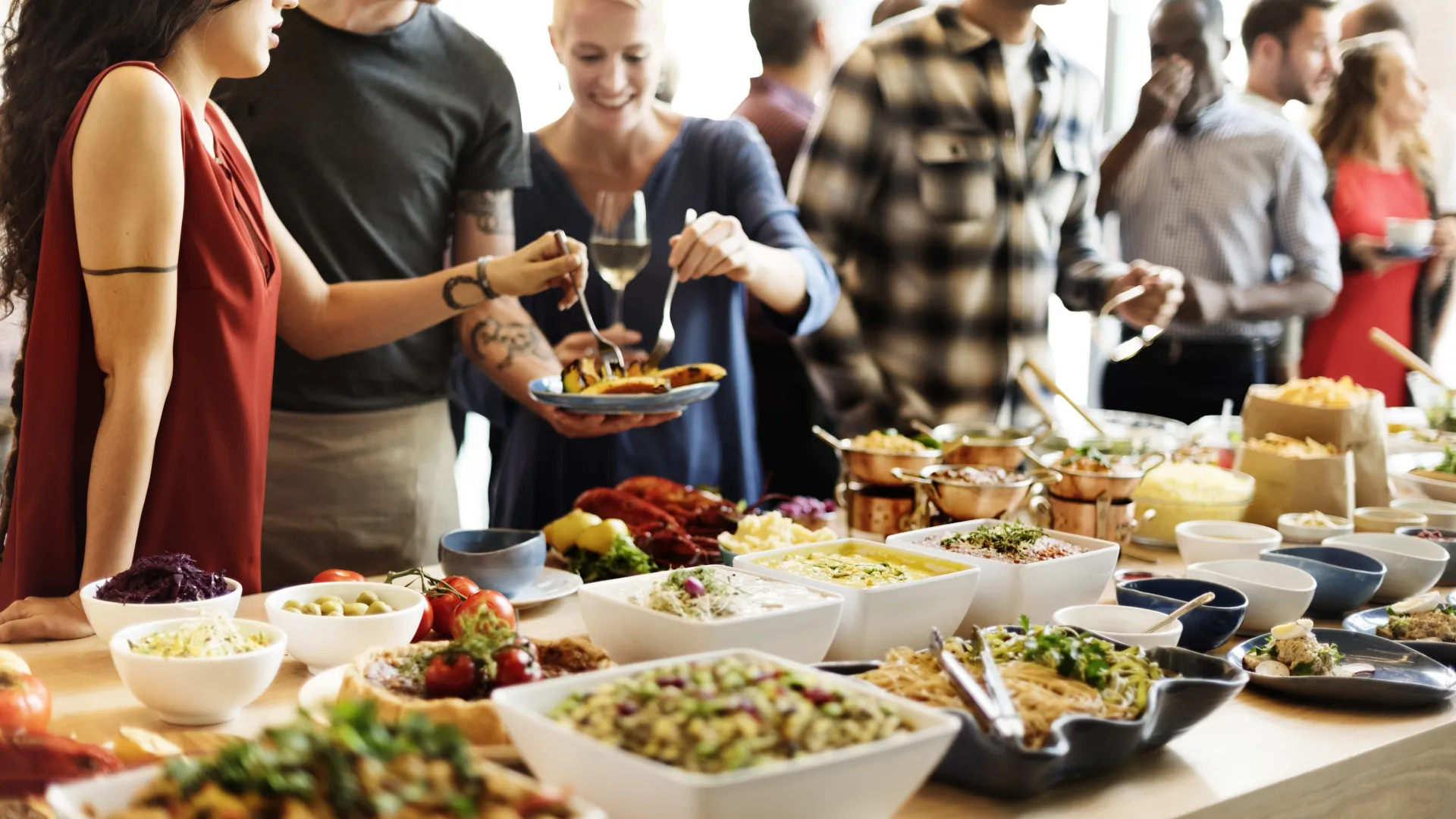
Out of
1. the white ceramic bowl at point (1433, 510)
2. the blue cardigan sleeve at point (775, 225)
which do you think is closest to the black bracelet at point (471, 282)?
the blue cardigan sleeve at point (775, 225)

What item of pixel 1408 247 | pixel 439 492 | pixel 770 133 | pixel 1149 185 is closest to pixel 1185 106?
pixel 1149 185

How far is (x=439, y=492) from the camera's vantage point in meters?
3.27

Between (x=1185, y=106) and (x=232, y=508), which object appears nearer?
(x=232, y=508)

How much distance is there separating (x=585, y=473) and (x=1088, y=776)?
208 centimetres

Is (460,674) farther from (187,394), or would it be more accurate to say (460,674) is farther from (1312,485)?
(1312,485)

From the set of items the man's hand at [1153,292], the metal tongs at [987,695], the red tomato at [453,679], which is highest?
the man's hand at [1153,292]

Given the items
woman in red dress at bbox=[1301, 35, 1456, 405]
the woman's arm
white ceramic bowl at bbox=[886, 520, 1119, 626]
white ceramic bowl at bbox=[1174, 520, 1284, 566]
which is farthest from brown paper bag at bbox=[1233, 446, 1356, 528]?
woman in red dress at bbox=[1301, 35, 1456, 405]

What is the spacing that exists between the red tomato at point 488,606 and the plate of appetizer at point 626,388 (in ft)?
1.95

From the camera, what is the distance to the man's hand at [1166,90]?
495 cm

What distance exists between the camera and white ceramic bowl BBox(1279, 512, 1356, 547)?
251 centimetres

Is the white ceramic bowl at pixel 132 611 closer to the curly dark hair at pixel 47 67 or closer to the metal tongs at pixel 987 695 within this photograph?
the curly dark hair at pixel 47 67

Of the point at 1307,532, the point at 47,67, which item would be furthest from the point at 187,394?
the point at 1307,532

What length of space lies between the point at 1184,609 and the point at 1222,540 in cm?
54

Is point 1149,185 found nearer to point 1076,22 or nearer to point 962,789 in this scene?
point 1076,22
